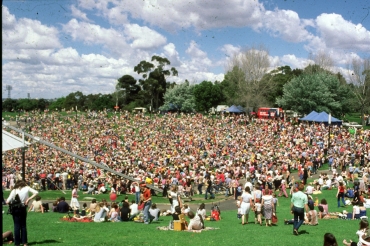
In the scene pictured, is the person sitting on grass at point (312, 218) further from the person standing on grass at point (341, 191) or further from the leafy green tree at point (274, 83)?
the leafy green tree at point (274, 83)

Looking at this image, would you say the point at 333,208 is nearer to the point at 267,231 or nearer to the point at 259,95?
the point at 267,231

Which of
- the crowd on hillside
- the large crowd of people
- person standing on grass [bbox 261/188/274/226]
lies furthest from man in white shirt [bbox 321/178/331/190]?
person standing on grass [bbox 261/188/274/226]

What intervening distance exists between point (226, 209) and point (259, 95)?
4890 centimetres

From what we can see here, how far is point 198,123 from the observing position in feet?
167

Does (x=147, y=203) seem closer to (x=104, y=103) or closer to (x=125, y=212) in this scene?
(x=125, y=212)

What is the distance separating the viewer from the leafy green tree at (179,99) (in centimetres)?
8081

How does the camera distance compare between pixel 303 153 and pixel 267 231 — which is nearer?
pixel 267 231

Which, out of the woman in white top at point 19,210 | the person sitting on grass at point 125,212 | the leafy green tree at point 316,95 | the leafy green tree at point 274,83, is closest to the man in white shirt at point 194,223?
the person sitting on grass at point 125,212

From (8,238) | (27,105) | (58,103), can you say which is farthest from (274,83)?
(58,103)

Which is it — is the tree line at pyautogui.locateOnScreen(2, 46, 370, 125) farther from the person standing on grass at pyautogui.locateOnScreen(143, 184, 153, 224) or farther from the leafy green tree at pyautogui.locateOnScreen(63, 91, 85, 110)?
the person standing on grass at pyautogui.locateOnScreen(143, 184, 153, 224)

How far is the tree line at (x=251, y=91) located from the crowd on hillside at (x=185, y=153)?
33.2 feet

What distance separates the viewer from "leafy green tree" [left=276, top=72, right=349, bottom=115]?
56.3 meters

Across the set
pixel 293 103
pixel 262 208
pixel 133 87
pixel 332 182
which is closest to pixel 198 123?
pixel 293 103

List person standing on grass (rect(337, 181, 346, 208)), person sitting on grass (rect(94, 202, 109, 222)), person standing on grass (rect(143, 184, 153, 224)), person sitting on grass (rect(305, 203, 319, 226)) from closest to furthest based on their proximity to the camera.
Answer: person sitting on grass (rect(305, 203, 319, 226)) < person standing on grass (rect(143, 184, 153, 224)) < person sitting on grass (rect(94, 202, 109, 222)) < person standing on grass (rect(337, 181, 346, 208))
